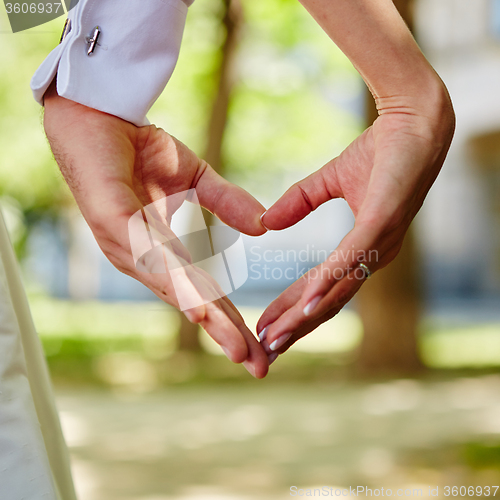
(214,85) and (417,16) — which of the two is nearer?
(417,16)

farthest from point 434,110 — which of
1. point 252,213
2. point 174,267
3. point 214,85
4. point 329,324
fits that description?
point 329,324

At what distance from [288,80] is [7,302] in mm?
6734

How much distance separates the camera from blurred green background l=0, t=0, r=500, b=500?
3697mm

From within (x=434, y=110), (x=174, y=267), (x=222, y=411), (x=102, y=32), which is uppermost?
(x=102, y=32)

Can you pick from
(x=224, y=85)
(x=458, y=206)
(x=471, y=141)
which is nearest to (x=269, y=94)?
(x=224, y=85)

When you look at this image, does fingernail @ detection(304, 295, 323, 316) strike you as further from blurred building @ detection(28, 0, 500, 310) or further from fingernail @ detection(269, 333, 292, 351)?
blurred building @ detection(28, 0, 500, 310)

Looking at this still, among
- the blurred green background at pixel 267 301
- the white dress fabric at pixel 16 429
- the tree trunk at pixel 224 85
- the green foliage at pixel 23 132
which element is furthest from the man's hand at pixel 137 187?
the green foliage at pixel 23 132

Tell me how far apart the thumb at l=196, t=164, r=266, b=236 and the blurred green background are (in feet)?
1.98

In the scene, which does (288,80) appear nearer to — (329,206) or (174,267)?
(329,206)

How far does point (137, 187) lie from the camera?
4.03ft

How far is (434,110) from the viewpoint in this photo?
112 centimetres

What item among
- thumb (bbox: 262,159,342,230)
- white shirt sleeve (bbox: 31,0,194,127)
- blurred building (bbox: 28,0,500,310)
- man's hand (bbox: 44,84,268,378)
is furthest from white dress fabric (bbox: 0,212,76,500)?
blurred building (bbox: 28,0,500,310)

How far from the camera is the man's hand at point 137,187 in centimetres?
91

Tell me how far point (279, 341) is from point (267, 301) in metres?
2.54
